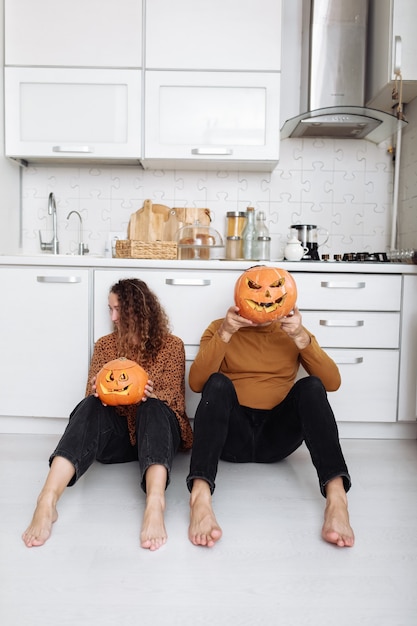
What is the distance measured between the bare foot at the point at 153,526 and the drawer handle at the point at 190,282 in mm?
1060

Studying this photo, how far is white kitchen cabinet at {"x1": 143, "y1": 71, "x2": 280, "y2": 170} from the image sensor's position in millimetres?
2732

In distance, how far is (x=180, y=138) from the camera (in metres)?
2.77

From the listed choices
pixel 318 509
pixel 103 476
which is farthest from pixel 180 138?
pixel 318 509

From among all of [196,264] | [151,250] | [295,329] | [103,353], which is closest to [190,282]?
[196,264]

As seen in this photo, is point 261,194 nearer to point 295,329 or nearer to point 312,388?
point 295,329

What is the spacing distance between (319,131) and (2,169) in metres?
1.61

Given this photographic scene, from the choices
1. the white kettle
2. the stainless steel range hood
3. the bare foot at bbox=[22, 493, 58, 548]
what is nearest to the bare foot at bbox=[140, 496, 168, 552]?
the bare foot at bbox=[22, 493, 58, 548]

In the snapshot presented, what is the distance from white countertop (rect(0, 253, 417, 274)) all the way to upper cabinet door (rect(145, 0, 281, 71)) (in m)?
0.98

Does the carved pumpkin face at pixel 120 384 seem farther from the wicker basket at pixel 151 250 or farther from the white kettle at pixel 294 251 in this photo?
the white kettle at pixel 294 251

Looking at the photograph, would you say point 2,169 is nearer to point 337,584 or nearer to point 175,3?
point 175,3

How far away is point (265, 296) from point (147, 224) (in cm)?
129

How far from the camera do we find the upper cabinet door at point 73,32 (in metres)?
2.70

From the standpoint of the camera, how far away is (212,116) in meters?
2.75

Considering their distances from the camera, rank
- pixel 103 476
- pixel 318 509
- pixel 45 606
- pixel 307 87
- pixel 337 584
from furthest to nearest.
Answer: pixel 307 87, pixel 103 476, pixel 318 509, pixel 337 584, pixel 45 606
